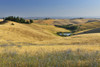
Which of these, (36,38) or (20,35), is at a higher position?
(20,35)

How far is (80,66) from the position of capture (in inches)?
185

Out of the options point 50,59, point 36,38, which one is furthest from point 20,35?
point 50,59

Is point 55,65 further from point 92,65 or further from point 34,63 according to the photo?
point 92,65

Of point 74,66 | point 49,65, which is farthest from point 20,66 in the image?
point 74,66

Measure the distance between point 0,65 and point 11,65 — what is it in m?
0.47

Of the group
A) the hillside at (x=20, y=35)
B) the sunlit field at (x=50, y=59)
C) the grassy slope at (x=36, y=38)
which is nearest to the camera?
the sunlit field at (x=50, y=59)

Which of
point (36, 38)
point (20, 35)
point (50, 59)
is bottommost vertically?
point (36, 38)

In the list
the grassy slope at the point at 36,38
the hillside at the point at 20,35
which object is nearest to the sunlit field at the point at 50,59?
the grassy slope at the point at 36,38

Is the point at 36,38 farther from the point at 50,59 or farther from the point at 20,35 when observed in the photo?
the point at 50,59

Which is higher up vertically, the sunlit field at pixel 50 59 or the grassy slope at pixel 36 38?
the sunlit field at pixel 50 59

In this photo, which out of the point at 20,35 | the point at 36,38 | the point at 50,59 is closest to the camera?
the point at 50,59

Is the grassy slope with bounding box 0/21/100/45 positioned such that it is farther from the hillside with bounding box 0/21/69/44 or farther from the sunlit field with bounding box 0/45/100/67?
the sunlit field with bounding box 0/45/100/67

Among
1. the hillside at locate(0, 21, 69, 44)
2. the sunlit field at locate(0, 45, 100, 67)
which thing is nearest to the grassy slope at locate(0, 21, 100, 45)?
the hillside at locate(0, 21, 69, 44)

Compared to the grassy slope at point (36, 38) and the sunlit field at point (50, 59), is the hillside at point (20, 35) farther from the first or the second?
the sunlit field at point (50, 59)
